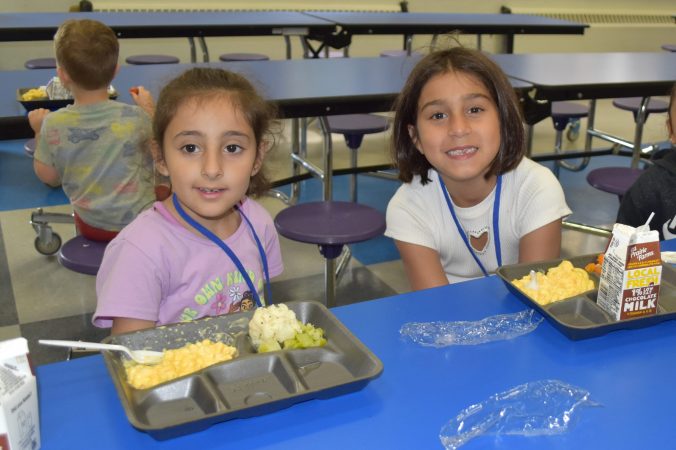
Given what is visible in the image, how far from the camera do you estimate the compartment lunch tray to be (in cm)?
110

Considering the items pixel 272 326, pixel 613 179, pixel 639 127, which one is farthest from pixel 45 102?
pixel 639 127

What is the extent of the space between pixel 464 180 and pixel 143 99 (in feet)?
3.74

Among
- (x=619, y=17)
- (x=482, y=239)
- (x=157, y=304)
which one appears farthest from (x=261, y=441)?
(x=619, y=17)

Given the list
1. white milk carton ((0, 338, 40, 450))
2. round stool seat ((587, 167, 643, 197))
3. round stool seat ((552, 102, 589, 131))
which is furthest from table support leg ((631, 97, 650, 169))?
white milk carton ((0, 338, 40, 450))

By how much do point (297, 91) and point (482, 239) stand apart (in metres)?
1.07

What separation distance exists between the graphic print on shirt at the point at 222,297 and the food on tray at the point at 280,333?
0.38 m

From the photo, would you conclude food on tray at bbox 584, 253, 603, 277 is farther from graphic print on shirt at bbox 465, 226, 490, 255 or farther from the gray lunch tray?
the gray lunch tray

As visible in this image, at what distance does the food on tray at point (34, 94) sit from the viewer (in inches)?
88.8

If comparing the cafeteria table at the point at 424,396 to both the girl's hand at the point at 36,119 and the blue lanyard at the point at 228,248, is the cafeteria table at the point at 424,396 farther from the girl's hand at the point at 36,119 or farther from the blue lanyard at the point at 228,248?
the girl's hand at the point at 36,119

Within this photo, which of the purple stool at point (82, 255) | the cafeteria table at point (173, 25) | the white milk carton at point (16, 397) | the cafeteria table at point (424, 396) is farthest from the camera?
the cafeteria table at point (173, 25)

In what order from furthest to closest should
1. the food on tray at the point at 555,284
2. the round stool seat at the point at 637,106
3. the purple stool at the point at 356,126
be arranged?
the round stool seat at the point at 637,106
the purple stool at the point at 356,126
the food on tray at the point at 555,284

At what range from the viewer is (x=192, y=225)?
1420mm

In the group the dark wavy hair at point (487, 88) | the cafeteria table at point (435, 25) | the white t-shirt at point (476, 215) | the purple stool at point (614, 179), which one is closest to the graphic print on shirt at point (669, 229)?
the white t-shirt at point (476, 215)

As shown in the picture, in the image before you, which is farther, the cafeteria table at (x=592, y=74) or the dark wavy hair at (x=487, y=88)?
the cafeteria table at (x=592, y=74)
